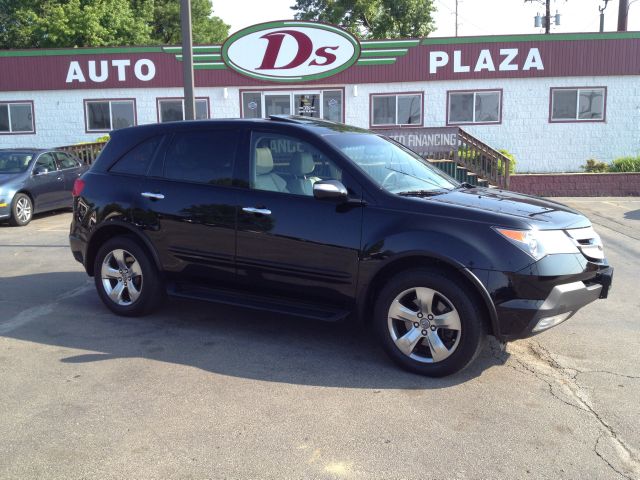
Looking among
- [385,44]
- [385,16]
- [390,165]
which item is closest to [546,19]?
[385,16]

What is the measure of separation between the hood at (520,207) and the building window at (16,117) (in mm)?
19153

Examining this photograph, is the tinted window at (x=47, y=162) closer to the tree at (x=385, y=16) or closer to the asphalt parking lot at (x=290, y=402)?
the asphalt parking lot at (x=290, y=402)

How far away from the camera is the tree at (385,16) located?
35.3 meters

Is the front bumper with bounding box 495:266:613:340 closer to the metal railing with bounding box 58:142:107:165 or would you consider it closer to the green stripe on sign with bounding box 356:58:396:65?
the metal railing with bounding box 58:142:107:165

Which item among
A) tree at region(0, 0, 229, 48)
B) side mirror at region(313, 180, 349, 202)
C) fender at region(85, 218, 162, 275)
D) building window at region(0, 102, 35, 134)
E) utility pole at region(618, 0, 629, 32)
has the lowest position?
fender at region(85, 218, 162, 275)

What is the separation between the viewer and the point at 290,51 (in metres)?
18.9

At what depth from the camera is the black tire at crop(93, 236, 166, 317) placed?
5.62 meters

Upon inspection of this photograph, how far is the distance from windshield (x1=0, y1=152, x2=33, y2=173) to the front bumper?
35.4ft

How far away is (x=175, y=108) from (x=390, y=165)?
→ 53.5 ft

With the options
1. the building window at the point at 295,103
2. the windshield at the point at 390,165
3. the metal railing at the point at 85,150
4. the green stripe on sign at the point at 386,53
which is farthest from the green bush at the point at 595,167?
the metal railing at the point at 85,150

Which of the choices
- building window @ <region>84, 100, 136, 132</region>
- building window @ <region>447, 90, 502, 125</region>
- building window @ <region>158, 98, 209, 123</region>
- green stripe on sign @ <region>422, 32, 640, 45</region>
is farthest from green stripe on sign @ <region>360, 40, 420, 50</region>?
building window @ <region>84, 100, 136, 132</region>

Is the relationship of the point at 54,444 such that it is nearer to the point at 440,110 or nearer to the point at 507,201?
the point at 507,201

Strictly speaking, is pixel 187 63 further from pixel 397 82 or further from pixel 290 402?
pixel 397 82

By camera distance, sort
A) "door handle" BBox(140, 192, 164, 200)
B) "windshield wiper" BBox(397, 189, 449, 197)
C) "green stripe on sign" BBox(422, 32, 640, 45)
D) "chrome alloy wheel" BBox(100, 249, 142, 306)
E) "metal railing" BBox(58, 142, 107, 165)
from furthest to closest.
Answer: "green stripe on sign" BBox(422, 32, 640, 45) → "metal railing" BBox(58, 142, 107, 165) → "chrome alloy wheel" BBox(100, 249, 142, 306) → "door handle" BBox(140, 192, 164, 200) → "windshield wiper" BBox(397, 189, 449, 197)
